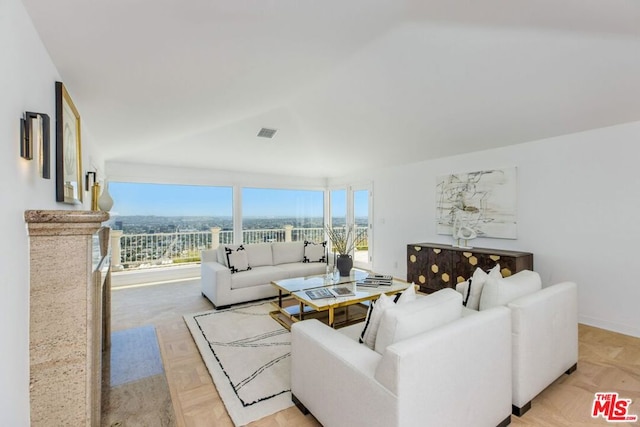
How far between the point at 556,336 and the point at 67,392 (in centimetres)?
288

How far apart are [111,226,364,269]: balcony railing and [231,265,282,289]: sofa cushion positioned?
2043mm

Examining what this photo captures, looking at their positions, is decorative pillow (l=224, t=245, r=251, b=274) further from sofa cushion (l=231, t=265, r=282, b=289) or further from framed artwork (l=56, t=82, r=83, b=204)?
framed artwork (l=56, t=82, r=83, b=204)

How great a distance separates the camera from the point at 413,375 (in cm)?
129

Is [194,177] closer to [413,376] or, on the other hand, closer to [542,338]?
[413,376]

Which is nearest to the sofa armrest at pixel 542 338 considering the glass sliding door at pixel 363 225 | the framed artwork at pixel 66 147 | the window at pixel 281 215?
the framed artwork at pixel 66 147

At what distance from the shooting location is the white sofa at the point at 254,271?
3922mm

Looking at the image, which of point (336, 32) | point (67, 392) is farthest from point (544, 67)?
point (67, 392)

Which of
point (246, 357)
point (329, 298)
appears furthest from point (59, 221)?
point (329, 298)

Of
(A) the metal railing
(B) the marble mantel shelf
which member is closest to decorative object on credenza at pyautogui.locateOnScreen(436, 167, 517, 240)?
(A) the metal railing

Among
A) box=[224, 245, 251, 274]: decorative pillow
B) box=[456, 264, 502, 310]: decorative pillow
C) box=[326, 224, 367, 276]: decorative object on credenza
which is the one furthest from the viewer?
box=[326, 224, 367, 276]: decorative object on credenza

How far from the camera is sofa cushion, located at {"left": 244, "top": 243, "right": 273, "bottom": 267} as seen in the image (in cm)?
459

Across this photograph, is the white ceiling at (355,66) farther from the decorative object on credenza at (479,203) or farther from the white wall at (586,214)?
the decorative object on credenza at (479,203)

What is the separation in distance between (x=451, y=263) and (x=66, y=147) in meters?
4.34

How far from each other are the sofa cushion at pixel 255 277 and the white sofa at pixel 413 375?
2256 millimetres
